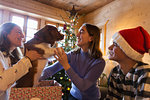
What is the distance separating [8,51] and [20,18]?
9.84 feet

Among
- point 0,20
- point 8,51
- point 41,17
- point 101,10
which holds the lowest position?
point 8,51

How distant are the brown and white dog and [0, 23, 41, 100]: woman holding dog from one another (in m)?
0.05

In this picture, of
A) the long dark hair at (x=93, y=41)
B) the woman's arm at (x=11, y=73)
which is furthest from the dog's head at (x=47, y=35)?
the long dark hair at (x=93, y=41)

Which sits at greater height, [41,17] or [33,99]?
[41,17]

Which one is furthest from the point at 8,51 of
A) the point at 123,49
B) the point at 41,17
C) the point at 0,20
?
the point at 41,17

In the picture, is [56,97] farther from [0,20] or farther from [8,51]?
[0,20]

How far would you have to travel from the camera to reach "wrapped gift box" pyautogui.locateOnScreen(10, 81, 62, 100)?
75 cm

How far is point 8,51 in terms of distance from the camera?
3.41 feet

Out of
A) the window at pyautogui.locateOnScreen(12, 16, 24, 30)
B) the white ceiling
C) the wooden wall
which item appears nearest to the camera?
the wooden wall

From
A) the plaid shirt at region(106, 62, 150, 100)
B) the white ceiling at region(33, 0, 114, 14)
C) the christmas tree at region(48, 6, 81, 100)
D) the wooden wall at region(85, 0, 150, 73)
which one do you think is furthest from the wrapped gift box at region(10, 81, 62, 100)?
the white ceiling at region(33, 0, 114, 14)

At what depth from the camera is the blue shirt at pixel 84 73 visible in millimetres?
1041

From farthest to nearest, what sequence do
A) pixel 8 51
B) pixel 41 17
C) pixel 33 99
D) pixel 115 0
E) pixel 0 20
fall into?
pixel 41 17, pixel 115 0, pixel 0 20, pixel 8 51, pixel 33 99

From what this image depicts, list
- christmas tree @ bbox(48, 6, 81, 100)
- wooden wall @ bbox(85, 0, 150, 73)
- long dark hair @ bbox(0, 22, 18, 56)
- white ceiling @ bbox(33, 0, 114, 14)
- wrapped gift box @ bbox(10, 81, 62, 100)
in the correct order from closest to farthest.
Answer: wrapped gift box @ bbox(10, 81, 62, 100) → long dark hair @ bbox(0, 22, 18, 56) → christmas tree @ bbox(48, 6, 81, 100) → wooden wall @ bbox(85, 0, 150, 73) → white ceiling @ bbox(33, 0, 114, 14)

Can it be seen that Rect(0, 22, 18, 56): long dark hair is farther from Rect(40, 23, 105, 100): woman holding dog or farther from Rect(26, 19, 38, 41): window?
Rect(26, 19, 38, 41): window
